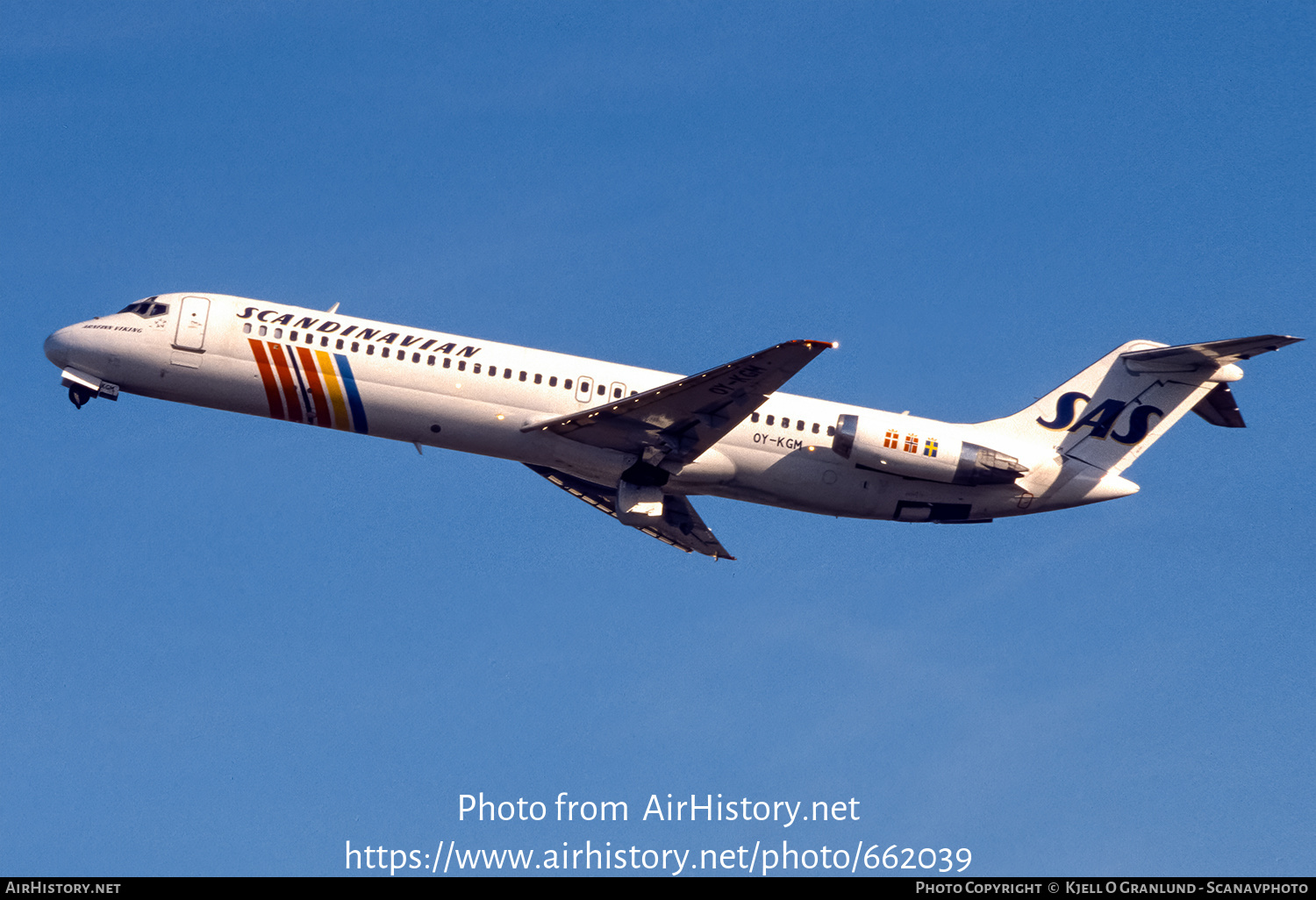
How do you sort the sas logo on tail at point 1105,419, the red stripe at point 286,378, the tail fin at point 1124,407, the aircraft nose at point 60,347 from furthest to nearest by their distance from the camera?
the sas logo on tail at point 1105,419
the tail fin at point 1124,407
the aircraft nose at point 60,347
the red stripe at point 286,378

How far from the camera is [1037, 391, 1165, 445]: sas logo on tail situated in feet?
115

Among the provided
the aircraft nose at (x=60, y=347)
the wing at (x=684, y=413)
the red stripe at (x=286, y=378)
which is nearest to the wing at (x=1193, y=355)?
the wing at (x=684, y=413)

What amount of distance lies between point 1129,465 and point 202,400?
22914 millimetres

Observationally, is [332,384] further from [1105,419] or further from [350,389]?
[1105,419]

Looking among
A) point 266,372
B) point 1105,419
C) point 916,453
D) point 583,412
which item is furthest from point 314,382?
point 1105,419

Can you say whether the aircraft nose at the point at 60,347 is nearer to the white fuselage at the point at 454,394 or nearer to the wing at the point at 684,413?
the white fuselage at the point at 454,394

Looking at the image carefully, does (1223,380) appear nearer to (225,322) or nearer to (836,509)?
(836,509)

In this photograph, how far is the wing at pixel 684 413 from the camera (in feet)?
99.0

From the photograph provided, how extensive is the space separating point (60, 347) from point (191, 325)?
11.2 ft

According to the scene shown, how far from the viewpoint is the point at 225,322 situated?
33125mm

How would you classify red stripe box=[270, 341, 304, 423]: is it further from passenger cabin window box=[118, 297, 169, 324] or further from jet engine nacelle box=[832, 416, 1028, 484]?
jet engine nacelle box=[832, 416, 1028, 484]

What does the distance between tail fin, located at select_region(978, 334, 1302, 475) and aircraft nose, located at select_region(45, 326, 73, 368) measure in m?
22.6

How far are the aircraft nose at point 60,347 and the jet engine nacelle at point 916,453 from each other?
732 inches
